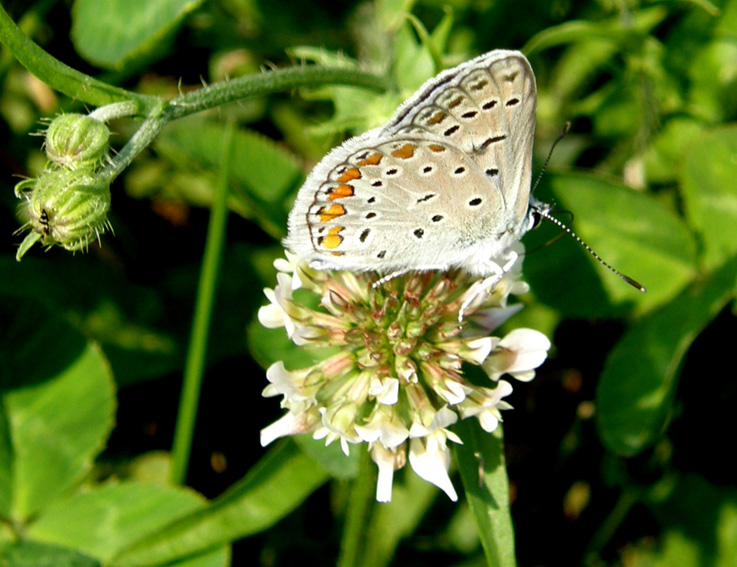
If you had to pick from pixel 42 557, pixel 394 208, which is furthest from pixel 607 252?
pixel 42 557

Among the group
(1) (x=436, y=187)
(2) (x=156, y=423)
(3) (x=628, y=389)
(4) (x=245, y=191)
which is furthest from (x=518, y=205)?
(2) (x=156, y=423)

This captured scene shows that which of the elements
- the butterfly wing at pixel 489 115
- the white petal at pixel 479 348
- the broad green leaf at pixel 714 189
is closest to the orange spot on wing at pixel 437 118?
the butterfly wing at pixel 489 115

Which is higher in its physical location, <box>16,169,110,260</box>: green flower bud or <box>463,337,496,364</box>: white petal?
<box>16,169,110,260</box>: green flower bud

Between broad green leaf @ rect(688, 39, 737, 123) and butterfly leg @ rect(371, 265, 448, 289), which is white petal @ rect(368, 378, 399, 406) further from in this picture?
broad green leaf @ rect(688, 39, 737, 123)

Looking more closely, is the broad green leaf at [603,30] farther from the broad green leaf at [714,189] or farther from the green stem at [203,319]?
the green stem at [203,319]

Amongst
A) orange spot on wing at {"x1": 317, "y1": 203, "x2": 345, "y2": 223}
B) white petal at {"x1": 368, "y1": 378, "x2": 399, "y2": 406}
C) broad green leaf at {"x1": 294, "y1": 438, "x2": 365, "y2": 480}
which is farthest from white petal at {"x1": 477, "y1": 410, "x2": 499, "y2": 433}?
orange spot on wing at {"x1": 317, "y1": 203, "x2": 345, "y2": 223}

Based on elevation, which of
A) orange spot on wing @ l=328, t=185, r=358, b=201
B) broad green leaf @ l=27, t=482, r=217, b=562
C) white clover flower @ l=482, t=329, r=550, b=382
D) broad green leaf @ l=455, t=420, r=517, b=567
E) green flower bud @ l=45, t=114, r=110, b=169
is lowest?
broad green leaf @ l=27, t=482, r=217, b=562
